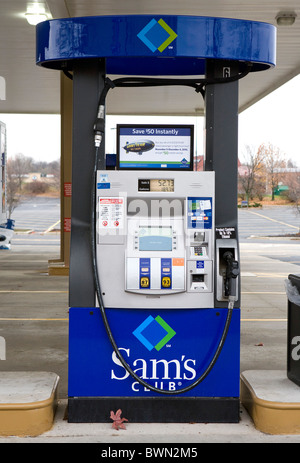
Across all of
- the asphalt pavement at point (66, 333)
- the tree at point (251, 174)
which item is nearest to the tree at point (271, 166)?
the tree at point (251, 174)

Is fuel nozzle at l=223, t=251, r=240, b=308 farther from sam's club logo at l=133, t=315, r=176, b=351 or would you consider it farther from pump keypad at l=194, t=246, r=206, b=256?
sam's club logo at l=133, t=315, r=176, b=351

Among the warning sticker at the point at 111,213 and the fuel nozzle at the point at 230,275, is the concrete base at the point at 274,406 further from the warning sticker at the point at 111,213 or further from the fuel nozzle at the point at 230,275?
the warning sticker at the point at 111,213

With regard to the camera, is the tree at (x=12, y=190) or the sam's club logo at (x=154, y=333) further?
the tree at (x=12, y=190)

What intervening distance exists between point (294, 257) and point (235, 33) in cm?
1595

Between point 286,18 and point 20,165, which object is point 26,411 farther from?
point 20,165

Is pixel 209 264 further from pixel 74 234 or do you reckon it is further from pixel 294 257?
pixel 294 257

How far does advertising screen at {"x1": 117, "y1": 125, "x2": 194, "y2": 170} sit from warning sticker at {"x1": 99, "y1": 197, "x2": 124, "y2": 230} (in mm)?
302

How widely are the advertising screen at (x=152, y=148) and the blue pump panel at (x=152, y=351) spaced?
39.5 inches

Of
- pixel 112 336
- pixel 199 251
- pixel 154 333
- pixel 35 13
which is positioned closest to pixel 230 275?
pixel 199 251

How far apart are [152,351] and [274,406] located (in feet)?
2.85

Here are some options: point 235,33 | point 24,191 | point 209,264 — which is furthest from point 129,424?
point 24,191

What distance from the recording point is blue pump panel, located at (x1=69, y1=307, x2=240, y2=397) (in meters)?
4.14

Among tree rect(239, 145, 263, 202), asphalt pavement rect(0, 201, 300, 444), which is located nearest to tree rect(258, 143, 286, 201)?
tree rect(239, 145, 263, 202)

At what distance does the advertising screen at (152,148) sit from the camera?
4258mm
